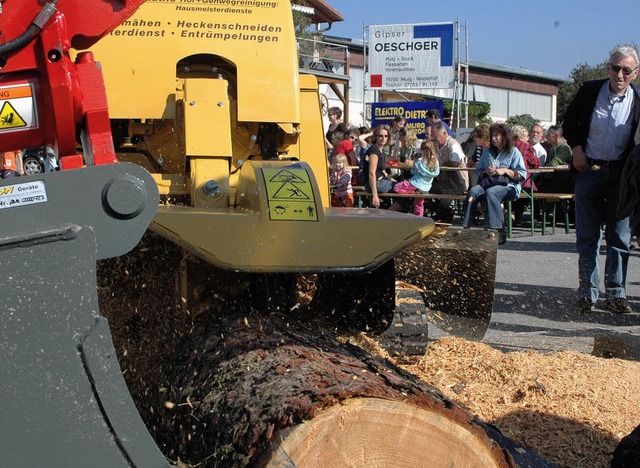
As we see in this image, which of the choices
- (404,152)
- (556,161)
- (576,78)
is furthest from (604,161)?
(576,78)

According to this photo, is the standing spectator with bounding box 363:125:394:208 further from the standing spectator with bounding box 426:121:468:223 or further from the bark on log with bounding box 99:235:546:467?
the bark on log with bounding box 99:235:546:467

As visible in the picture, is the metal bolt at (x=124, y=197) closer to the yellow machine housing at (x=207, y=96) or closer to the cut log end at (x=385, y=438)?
the cut log end at (x=385, y=438)

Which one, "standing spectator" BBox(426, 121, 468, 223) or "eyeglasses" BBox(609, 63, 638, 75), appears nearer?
"eyeglasses" BBox(609, 63, 638, 75)

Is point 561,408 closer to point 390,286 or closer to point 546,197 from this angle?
point 390,286

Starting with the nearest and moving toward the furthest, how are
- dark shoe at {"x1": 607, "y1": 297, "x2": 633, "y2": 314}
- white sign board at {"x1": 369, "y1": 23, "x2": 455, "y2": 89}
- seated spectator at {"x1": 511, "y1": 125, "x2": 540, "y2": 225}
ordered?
dark shoe at {"x1": 607, "y1": 297, "x2": 633, "y2": 314}
seated spectator at {"x1": 511, "y1": 125, "x2": 540, "y2": 225}
white sign board at {"x1": 369, "y1": 23, "x2": 455, "y2": 89}

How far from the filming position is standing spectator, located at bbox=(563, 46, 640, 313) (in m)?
6.99

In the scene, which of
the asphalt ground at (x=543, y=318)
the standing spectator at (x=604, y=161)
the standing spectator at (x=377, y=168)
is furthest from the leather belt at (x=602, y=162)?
the standing spectator at (x=377, y=168)

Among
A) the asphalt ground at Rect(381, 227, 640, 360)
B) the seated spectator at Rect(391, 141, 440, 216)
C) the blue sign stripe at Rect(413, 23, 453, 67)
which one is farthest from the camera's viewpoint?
the blue sign stripe at Rect(413, 23, 453, 67)

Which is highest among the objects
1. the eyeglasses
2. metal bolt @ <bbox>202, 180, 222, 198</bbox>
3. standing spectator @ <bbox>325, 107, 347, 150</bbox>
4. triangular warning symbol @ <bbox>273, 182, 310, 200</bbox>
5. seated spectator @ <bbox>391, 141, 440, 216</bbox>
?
the eyeglasses

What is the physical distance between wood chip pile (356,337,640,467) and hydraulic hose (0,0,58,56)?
2.54m

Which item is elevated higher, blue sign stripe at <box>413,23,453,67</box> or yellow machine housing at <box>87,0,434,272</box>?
blue sign stripe at <box>413,23,453,67</box>

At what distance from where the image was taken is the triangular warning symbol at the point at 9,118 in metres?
2.54

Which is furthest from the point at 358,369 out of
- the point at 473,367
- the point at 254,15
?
the point at 254,15

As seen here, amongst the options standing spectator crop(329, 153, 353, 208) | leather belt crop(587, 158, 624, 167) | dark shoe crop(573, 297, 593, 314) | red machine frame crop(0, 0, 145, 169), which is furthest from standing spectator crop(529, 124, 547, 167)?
red machine frame crop(0, 0, 145, 169)
